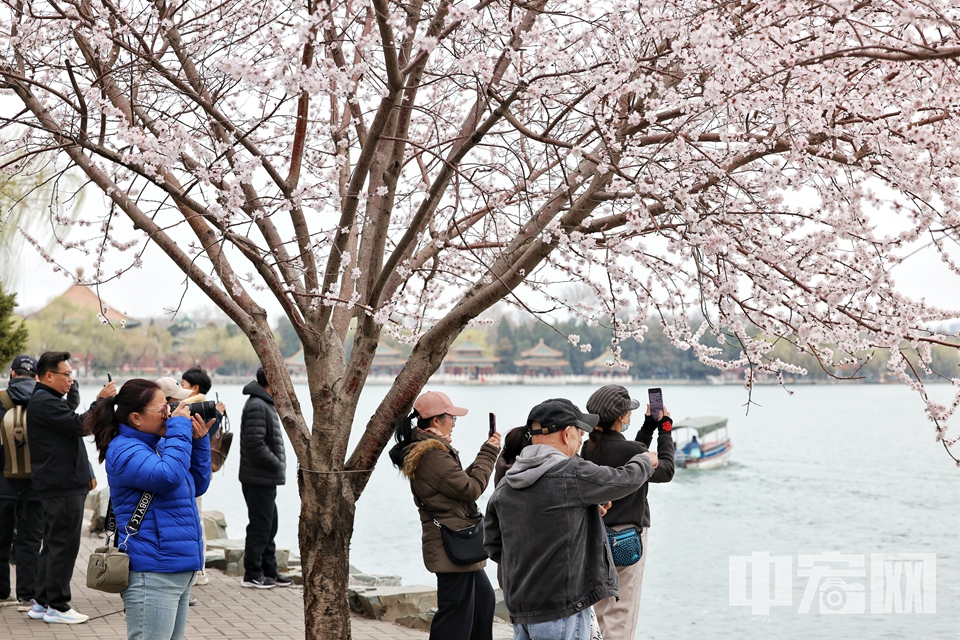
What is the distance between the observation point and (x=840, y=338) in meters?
5.25

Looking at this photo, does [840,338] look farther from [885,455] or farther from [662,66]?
[885,455]

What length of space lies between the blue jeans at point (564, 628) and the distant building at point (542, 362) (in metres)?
84.5

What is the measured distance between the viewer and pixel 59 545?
6.17 meters

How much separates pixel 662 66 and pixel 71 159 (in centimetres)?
353

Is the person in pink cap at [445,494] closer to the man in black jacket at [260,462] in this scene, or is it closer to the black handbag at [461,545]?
the black handbag at [461,545]

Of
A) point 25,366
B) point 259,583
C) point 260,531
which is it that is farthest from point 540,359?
point 25,366

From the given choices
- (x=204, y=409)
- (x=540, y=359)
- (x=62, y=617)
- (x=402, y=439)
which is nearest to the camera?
(x=204, y=409)

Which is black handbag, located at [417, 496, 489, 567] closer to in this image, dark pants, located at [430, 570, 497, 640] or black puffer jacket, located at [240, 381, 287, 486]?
dark pants, located at [430, 570, 497, 640]

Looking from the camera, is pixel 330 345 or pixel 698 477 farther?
pixel 698 477

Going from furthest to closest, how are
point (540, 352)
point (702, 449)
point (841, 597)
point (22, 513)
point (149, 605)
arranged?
point (540, 352), point (702, 449), point (841, 597), point (22, 513), point (149, 605)

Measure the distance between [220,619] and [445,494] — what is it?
2.91 metres

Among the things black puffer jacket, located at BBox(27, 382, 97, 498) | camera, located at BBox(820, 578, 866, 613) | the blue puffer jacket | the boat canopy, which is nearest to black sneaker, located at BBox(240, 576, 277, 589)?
black puffer jacket, located at BBox(27, 382, 97, 498)

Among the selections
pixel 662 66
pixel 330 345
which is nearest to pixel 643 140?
pixel 662 66

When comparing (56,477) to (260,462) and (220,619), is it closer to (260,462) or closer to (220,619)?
(220,619)
